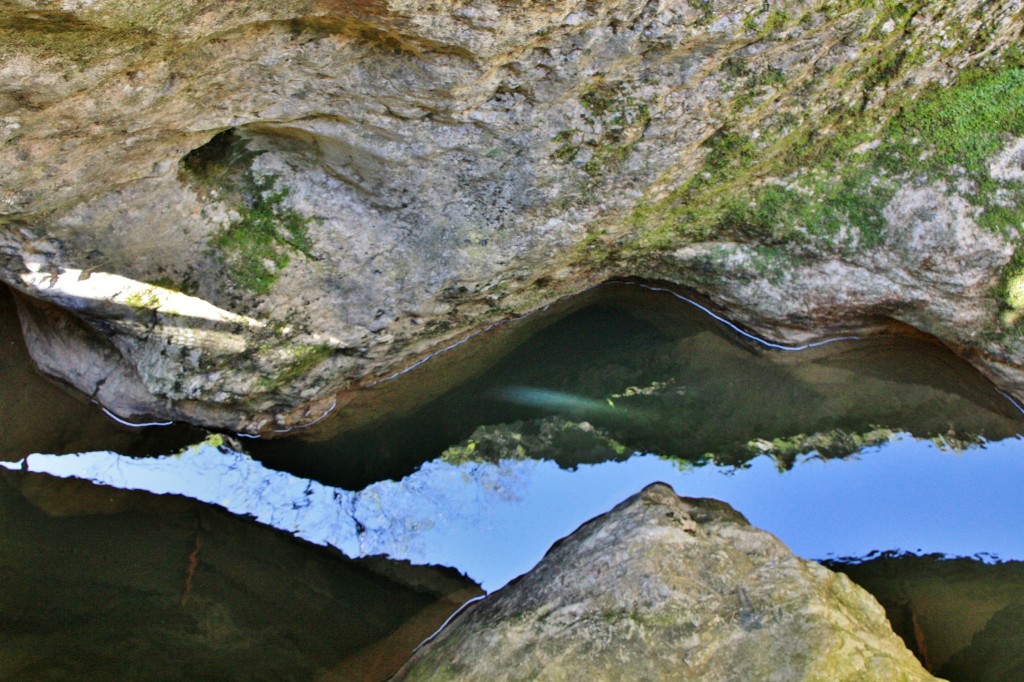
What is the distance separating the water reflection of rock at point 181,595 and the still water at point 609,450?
81mm

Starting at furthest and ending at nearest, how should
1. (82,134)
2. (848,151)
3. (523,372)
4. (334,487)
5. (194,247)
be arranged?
(523,372), (334,487), (848,151), (194,247), (82,134)

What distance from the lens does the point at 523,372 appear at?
3176 millimetres

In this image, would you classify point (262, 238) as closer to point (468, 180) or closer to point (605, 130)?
point (468, 180)

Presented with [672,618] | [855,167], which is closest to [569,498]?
[672,618]

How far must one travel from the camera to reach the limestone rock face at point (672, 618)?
2148 millimetres

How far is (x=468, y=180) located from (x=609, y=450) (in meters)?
1.18

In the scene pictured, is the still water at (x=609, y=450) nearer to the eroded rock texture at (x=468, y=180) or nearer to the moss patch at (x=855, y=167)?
the eroded rock texture at (x=468, y=180)

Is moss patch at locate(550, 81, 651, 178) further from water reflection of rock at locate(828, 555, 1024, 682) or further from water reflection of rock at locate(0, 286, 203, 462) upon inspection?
water reflection of rock at locate(0, 286, 203, 462)

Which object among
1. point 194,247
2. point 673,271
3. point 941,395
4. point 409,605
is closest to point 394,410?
point 409,605

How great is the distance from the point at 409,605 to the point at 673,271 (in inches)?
65.6

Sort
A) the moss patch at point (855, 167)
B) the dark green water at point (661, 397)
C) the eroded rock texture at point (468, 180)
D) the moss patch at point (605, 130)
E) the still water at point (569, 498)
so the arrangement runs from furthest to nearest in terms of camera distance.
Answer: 1. the dark green water at point (661, 397)
2. the still water at point (569, 498)
3. the moss patch at point (855, 167)
4. the moss patch at point (605, 130)
5. the eroded rock texture at point (468, 180)

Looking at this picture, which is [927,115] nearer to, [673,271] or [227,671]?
[673,271]

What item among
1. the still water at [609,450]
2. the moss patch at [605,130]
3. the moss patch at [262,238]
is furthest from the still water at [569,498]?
the moss patch at [605,130]

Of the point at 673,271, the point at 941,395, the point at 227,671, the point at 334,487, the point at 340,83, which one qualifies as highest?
the point at 340,83
